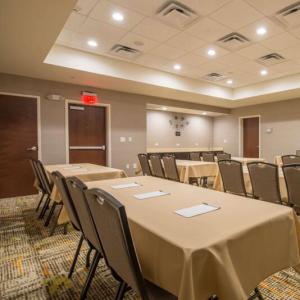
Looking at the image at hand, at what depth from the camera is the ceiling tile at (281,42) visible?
149 inches

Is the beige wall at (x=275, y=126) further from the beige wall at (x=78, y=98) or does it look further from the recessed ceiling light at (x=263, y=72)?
the beige wall at (x=78, y=98)

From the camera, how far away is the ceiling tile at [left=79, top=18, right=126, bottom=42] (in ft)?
11.3

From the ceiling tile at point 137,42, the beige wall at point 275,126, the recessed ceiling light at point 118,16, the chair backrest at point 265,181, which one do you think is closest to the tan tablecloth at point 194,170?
the chair backrest at point 265,181

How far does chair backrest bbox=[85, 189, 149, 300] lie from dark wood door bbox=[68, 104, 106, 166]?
475 cm

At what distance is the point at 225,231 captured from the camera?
3.40 feet

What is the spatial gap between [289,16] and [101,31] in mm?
2765

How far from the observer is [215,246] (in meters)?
0.93

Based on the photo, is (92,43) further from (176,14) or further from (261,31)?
(261,31)

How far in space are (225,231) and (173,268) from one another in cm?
29

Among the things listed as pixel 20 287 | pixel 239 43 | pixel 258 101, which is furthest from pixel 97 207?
pixel 258 101

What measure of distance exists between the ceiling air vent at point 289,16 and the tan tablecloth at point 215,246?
291 centimetres

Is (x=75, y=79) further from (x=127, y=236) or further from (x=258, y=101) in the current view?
(x=258, y=101)

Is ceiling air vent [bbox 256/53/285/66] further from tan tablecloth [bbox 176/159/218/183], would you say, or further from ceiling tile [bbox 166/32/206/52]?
tan tablecloth [bbox 176/159/218/183]

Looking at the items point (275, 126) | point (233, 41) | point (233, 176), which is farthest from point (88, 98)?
point (275, 126)
